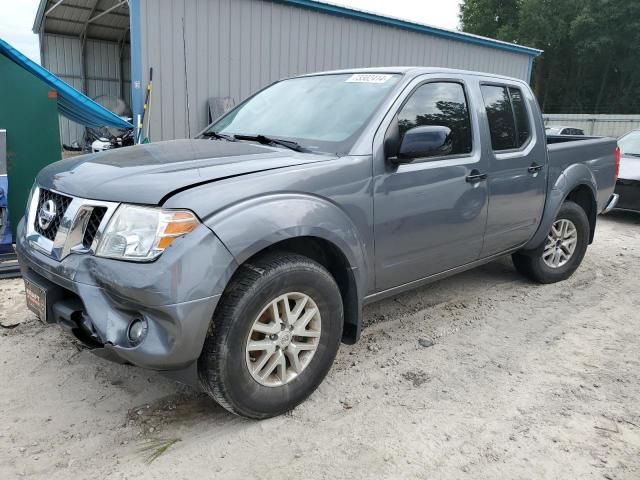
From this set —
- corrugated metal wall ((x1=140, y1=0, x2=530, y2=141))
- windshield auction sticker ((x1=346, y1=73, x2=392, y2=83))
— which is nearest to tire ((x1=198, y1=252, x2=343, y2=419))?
windshield auction sticker ((x1=346, y1=73, x2=392, y2=83))

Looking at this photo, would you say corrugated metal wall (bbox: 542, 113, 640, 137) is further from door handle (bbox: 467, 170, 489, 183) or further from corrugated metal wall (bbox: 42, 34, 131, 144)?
door handle (bbox: 467, 170, 489, 183)

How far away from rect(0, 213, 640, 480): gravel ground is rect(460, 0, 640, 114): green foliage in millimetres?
34453

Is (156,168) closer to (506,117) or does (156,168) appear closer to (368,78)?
(368,78)

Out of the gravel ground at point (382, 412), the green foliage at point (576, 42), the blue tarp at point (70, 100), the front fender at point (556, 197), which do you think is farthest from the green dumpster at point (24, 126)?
the green foliage at point (576, 42)

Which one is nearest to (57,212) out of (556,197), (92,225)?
(92,225)

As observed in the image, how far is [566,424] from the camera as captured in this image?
2.87 meters

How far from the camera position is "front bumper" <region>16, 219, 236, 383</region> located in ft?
7.62

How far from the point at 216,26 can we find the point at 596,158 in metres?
6.99

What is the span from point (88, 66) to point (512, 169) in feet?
66.0

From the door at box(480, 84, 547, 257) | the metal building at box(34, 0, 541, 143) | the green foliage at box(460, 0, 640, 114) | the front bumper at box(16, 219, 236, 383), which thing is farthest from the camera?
the green foliage at box(460, 0, 640, 114)

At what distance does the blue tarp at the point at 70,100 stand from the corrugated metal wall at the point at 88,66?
13.2 metres

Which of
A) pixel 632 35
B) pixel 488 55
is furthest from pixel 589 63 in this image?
pixel 488 55

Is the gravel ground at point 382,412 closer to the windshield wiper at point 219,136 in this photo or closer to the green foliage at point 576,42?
the windshield wiper at point 219,136

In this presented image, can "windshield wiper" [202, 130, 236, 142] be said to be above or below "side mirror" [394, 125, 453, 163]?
below
